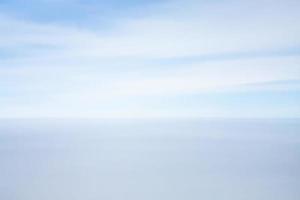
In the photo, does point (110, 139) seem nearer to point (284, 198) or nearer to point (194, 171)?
point (194, 171)

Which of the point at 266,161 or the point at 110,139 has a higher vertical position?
the point at 110,139

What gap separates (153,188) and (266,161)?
6.40 ft

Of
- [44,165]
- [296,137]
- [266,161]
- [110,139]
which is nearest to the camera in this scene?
[266,161]

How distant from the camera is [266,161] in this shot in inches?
204

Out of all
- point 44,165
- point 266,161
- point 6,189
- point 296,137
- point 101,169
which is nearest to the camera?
point 6,189

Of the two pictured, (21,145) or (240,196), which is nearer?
(240,196)

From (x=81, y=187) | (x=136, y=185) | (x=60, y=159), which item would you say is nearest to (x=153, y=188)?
(x=136, y=185)

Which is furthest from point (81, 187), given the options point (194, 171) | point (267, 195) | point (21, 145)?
point (21, 145)

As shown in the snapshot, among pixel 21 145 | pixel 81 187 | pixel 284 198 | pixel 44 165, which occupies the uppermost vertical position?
pixel 21 145

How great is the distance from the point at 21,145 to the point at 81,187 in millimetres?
4543

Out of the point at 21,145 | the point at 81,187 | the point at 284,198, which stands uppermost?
the point at 21,145

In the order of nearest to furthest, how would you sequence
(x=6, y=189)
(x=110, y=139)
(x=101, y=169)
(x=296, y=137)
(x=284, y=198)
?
(x=284, y=198) < (x=6, y=189) < (x=101, y=169) < (x=296, y=137) < (x=110, y=139)

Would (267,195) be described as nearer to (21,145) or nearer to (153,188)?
(153,188)

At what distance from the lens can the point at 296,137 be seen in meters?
7.73
